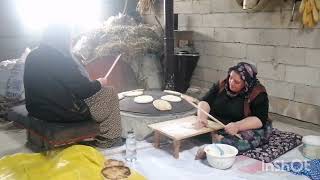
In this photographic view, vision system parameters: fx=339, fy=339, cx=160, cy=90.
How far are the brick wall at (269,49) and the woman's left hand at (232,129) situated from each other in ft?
4.57

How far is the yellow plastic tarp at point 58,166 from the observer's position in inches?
92.0

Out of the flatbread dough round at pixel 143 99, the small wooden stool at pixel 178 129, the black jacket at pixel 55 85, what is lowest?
the small wooden stool at pixel 178 129

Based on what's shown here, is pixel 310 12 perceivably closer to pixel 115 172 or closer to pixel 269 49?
pixel 269 49

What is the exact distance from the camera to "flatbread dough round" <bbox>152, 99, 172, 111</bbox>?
330cm

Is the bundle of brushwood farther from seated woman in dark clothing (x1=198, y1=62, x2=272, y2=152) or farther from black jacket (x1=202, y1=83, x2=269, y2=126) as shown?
seated woman in dark clothing (x1=198, y1=62, x2=272, y2=152)

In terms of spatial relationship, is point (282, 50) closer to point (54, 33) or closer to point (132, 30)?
point (132, 30)

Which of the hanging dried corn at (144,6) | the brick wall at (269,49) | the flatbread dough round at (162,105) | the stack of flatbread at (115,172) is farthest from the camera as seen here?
the hanging dried corn at (144,6)

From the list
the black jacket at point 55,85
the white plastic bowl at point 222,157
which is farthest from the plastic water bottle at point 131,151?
the white plastic bowl at point 222,157

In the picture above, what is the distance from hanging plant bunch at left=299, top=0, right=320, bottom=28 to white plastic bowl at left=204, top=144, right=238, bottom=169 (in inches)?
70.0

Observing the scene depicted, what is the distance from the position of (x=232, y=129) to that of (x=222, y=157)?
1.28 ft

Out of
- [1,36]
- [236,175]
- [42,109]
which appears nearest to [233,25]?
[236,175]

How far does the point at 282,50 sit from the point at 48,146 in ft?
9.30

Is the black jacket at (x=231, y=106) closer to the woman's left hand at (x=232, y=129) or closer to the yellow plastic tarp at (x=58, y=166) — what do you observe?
the woman's left hand at (x=232, y=129)

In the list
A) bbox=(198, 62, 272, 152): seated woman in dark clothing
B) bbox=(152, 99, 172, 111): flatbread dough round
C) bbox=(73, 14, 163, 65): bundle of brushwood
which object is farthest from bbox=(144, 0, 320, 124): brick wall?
bbox=(152, 99, 172, 111): flatbread dough round
